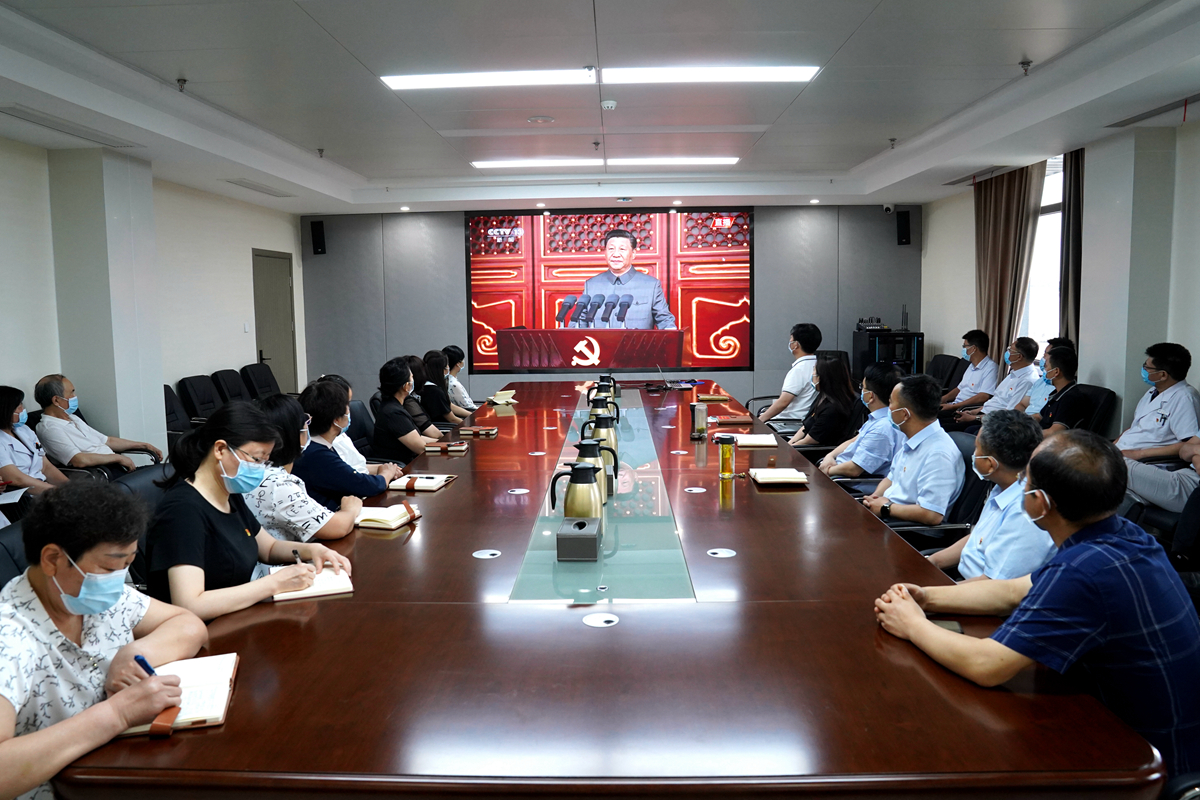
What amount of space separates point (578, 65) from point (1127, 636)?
4.33 m

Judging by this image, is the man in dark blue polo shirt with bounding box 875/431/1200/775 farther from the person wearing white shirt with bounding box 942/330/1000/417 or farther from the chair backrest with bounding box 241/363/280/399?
the chair backrest with bounding box 241/363/280/399

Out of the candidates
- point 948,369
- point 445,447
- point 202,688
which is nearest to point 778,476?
point 445,447

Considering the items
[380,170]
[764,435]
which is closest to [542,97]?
[764,435]

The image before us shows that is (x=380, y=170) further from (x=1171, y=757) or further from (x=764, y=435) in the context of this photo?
(x=1171, y=757)

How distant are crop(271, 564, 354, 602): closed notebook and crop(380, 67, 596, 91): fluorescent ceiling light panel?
376 centimetres

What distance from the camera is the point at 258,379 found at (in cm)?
891

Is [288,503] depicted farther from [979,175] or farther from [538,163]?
[979,175]

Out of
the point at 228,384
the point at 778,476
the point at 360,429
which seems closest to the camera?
the point at 778,476

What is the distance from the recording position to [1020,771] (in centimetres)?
138

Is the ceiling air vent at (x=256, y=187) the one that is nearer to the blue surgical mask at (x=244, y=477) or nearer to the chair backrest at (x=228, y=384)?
the chair backrest at (x=228, y=384)

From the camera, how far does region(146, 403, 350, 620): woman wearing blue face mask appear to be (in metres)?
2.10

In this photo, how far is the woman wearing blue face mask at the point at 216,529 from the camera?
210 centimetres

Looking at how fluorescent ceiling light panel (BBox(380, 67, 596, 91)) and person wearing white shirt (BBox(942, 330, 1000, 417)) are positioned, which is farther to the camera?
person wearing white shirt (BBox(942, 330, 1000, 417))

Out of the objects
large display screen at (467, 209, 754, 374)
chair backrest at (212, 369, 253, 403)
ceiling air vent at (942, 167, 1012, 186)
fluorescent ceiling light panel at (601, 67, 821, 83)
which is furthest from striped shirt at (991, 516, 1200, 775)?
large display screen at (467, 209, 754, 374)
